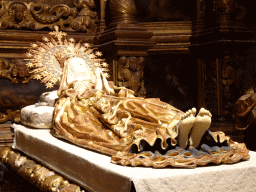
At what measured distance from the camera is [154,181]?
6.98ft

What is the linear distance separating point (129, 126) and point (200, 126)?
2.35 ft

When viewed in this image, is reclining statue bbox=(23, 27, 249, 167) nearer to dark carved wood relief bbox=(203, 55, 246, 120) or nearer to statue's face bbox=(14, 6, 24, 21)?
statue's face bbox=(14, 6, 24, 21)

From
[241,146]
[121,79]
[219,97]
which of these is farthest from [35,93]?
[241,146]

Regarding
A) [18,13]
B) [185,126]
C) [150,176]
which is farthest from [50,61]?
[150,176]

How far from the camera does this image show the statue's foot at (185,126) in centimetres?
254

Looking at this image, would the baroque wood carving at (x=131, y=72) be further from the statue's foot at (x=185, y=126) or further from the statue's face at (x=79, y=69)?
the statue's foot at (x=185, y=126)

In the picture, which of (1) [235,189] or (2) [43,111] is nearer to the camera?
(1) [235,189]

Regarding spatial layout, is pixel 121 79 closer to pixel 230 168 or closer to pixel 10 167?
pixel 10 167

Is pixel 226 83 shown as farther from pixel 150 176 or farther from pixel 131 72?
pixel 150 176

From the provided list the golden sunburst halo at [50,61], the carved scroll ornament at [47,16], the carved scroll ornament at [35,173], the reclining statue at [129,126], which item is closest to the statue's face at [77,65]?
the reclining statue at [129,126]

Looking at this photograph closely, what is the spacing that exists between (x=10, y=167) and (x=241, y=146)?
2750 millimetres

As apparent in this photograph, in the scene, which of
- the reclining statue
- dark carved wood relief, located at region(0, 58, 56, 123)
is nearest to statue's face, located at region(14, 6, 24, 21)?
dark carved wood relief, located at region(0, 58, 56, 123)

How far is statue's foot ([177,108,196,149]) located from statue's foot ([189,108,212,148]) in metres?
0.04

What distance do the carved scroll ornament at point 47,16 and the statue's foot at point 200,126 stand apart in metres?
4.08
